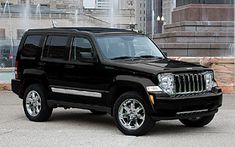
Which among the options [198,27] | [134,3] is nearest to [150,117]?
[198,27]

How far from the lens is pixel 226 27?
2595cm

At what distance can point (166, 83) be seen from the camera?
975cm

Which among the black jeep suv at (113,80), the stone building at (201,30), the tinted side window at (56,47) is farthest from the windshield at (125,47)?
the stone building at (201,30)

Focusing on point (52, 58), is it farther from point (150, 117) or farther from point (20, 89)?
point (150, 117)

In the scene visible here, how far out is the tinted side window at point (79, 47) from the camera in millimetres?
10891

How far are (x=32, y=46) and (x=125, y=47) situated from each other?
6.87ft

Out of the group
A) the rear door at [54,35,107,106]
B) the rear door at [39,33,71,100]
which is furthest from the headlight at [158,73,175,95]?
the rear door at [39,33,71,100]

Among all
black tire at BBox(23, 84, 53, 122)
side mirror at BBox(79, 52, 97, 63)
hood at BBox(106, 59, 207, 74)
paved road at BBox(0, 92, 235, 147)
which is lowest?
paved road at BBox(0, 92, 235, 147)

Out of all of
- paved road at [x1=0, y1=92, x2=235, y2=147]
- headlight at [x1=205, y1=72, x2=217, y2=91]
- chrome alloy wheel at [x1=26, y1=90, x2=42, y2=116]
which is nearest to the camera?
paved road at [x1=0, y1=92, x2=235, y2=147]

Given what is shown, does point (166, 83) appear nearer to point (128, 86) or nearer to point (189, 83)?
point (189, 83)

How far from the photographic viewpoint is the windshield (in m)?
10.7

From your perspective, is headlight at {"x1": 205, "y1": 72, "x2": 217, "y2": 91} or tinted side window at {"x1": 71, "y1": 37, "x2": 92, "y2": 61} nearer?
headlight at {"x1": 205, "y1": 72, "x2": 217, "y2": 91}

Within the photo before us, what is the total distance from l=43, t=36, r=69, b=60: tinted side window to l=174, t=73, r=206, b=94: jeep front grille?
241 centimetres

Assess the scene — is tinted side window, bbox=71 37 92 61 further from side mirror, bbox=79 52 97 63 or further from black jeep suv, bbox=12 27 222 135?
side mirror, bbox=79 52 97 63
